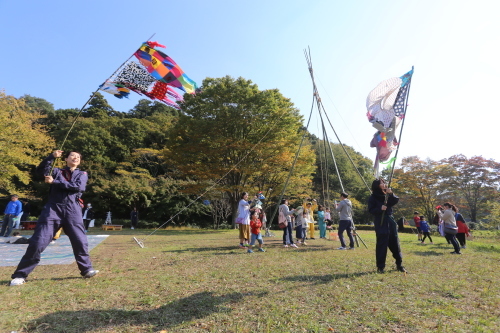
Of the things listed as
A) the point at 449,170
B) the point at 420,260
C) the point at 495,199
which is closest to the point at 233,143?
the point at 420,260

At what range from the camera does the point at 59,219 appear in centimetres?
499

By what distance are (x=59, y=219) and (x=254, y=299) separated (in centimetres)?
353

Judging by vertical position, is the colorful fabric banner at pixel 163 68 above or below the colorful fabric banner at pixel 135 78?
above

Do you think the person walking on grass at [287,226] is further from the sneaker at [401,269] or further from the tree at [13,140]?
the tree at [13,140]

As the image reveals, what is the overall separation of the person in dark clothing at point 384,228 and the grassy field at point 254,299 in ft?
1.00

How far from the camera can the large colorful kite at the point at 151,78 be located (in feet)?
27.1

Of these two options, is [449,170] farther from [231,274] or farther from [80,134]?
[80,134]

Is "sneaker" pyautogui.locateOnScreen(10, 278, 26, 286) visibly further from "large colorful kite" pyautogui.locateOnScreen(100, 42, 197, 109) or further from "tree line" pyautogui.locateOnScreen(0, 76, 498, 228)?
"tree line" pyautogui.locateOnScreen(0, 76, 498, 228)

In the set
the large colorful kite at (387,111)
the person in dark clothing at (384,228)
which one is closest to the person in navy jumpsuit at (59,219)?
the person in dark clothing at (384,228)

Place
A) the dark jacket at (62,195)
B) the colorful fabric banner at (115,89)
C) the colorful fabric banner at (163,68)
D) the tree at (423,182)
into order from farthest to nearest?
the tree at (423,182)
the colorful fabric banner at (163,68)
the colorful fabric banner at (115,89)
the dark jacket at (62,195)

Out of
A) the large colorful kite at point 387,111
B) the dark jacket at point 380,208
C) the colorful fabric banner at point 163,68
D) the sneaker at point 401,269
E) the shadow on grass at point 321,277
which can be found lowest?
the shadow on grass at point 321,277

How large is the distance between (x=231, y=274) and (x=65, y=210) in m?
3.16

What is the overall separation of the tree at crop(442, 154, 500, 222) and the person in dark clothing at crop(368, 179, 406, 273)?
3035 cm

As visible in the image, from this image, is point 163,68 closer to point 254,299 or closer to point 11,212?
point 11,212
